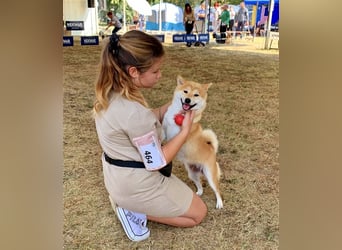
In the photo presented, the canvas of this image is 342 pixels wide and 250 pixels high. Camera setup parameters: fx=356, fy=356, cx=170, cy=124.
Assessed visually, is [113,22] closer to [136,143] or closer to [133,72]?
[133,72]

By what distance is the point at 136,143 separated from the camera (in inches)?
28.0

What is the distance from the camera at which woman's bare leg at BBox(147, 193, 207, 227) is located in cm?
80

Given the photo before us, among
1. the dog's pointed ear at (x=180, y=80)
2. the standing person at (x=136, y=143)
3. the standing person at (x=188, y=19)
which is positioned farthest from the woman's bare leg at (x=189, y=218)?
the standing person at (x=188, y=19)

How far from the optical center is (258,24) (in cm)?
77

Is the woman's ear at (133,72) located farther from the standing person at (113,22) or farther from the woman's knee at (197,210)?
the woman's knee at (197,210)

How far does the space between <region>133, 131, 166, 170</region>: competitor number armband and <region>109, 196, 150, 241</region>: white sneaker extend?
0.13 m

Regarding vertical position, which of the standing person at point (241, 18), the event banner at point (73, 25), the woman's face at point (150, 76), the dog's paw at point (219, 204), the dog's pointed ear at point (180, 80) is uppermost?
the standing person at point (241, 18)

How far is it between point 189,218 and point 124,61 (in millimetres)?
381

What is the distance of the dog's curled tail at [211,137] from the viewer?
816 mm

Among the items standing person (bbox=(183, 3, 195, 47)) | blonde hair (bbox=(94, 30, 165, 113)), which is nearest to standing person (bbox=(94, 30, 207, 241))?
blonde hair (bbox=(94, 30, 165, 113))

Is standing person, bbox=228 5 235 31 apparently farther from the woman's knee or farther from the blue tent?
the woman's knee

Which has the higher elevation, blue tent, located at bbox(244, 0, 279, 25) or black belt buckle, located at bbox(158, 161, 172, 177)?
blue tent, located at bbox(244, 0, 279, 25)

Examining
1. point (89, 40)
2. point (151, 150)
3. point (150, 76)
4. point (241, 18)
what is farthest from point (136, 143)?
point (241, 18)
